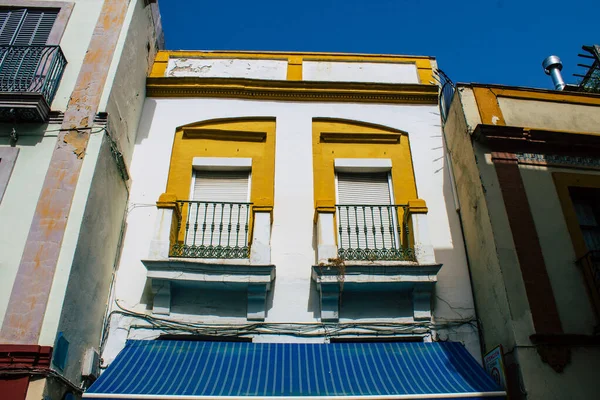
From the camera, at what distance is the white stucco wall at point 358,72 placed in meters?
9.62

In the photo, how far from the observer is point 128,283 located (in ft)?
23.2

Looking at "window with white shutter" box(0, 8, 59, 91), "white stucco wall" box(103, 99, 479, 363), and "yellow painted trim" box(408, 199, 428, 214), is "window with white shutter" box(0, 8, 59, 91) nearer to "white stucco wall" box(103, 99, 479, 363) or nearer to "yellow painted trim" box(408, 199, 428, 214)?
"white stucco wall" box(103, 99, 479, 363)

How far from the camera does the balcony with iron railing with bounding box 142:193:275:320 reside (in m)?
6.72

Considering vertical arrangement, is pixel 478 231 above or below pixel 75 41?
below

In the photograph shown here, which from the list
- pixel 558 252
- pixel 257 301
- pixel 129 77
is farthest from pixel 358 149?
pixel 129 77

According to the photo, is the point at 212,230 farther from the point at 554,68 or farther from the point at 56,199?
the point at 554,68

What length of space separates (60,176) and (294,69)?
5.03m

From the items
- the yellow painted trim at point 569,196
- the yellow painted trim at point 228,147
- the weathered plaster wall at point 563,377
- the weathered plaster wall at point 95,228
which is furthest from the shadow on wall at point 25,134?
the yellow painted trim at point 569,196

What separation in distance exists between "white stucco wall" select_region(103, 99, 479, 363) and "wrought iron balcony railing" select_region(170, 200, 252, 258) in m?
0.48

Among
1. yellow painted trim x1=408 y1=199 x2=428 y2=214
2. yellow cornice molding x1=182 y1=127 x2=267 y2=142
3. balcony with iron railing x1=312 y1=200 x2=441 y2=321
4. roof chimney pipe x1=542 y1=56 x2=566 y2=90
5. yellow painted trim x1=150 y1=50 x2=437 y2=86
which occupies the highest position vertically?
roof chimney pipe x1=542 y1=56 x2=566 y2=90

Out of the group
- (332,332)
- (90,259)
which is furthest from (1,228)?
(332,332)

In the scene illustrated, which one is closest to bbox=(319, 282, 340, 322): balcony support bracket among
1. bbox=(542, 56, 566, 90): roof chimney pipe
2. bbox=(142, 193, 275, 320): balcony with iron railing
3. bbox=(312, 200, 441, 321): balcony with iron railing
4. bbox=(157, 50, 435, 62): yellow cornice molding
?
bbox=(312, 200, 441, 321): balcony with iron railing

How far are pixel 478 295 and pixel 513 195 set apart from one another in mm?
1480

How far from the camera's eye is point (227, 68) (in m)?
9.70
